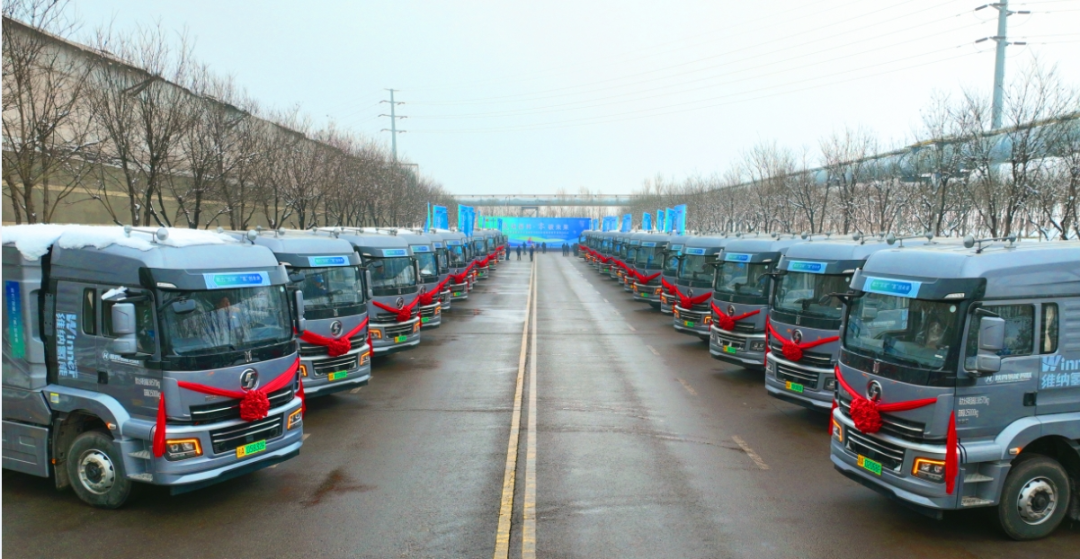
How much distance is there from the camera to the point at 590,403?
13359mm

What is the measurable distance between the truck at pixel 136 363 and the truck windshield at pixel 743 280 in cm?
1055

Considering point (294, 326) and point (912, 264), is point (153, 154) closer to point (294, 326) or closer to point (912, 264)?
point (294, 326)

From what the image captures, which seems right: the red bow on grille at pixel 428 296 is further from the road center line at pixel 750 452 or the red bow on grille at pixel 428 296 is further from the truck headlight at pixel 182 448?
the truck headlight at pixel 182 448

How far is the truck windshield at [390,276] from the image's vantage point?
1722 centimetres

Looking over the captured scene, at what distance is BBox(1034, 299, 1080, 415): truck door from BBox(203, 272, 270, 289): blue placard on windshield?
862 centimetres

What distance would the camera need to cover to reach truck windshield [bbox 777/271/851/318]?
12500 millimetres

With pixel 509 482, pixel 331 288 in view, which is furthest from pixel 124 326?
pixel 331 288

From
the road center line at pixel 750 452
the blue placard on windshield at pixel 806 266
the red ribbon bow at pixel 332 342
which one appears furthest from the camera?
the blue placard on windshield at pixel 806 266

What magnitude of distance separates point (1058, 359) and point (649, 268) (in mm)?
25322

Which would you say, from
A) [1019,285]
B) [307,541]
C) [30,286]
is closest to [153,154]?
[30,286]

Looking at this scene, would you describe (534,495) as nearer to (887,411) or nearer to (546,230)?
(887,411)

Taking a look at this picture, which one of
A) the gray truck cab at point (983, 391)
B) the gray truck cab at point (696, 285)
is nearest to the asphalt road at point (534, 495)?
the gray truck cab at point (983, 391)

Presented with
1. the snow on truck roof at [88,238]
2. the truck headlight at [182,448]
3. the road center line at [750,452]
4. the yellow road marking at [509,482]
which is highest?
the snow on truck roof at [88,238]

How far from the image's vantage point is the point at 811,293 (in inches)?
506
